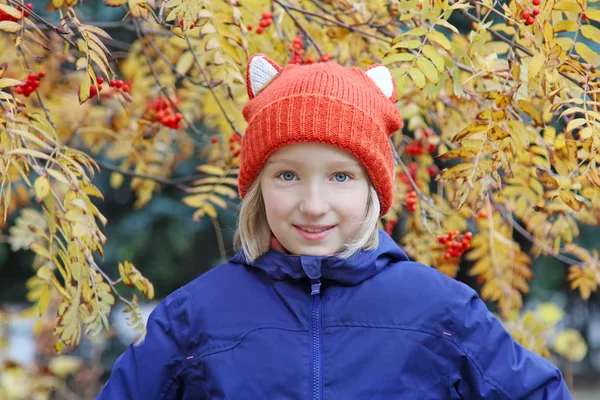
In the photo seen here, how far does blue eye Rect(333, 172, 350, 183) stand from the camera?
2.11 m

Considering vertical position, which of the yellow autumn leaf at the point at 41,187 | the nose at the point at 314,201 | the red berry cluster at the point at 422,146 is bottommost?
the red berry cluster at the point at 422,146

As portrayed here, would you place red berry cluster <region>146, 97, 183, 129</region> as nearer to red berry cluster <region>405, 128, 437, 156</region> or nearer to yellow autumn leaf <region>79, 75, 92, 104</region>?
red berry cluster <region>405, 128, 437, 156</region>

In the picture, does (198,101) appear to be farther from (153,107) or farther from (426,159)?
(426,159)

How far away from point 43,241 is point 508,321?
1.90m

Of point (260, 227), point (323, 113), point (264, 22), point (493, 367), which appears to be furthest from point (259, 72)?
point (493, 367)

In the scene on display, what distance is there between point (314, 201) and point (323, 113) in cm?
22

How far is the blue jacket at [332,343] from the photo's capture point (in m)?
2.03

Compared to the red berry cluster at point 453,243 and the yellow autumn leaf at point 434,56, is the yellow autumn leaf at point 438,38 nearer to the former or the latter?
the yellow autumn leaf at point 434,56

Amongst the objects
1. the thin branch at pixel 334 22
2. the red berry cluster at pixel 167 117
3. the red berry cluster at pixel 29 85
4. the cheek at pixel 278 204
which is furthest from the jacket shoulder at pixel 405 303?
the red berry cluster at pixel 167 117

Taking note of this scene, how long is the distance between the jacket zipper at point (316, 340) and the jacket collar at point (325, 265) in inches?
1.4

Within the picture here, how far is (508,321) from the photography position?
131 inches

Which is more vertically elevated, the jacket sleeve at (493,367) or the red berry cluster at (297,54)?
the red berry cluster at (297,54)

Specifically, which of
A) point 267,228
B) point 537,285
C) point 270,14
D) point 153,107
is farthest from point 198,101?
point 537,285

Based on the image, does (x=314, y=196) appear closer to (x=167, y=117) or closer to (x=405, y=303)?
(x=405, y=303)
